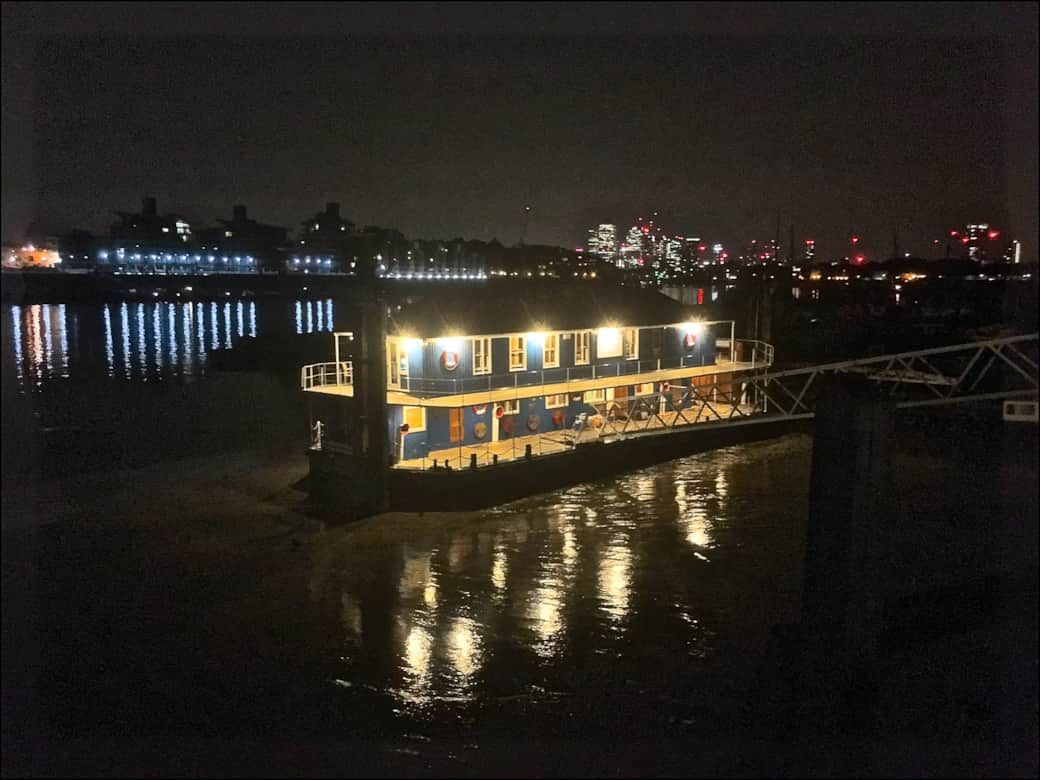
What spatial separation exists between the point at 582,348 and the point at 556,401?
1.69 meters

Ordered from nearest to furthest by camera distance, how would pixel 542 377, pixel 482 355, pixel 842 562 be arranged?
1. pixel 842 562
2. pixel 482 355
3. pixel 542 377

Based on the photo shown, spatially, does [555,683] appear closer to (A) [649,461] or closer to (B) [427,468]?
(B) [427,468]

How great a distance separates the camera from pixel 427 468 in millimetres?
17062

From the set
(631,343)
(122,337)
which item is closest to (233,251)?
(122,337)

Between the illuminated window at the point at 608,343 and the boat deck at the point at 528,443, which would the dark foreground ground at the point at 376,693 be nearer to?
the boat deck at the point at 528,443

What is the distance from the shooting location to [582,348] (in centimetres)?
2098

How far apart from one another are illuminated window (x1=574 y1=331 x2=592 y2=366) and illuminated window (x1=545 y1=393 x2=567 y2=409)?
3.33 feet

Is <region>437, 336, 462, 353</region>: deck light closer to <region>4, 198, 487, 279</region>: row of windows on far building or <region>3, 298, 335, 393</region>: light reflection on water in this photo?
<region>3, 298, 335, 393</region>: light reflection on water

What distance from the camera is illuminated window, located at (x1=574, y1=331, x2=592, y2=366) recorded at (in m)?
20.8

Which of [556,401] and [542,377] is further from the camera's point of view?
[556,401]

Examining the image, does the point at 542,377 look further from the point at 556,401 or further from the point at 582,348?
the point at 582,348

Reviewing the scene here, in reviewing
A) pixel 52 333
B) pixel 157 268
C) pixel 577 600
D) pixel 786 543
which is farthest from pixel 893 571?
pixel 157 268

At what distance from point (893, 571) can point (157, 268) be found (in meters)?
132

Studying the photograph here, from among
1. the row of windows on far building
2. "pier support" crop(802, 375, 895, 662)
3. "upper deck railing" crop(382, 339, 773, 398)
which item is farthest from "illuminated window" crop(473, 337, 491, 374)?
the row of windows on far building
